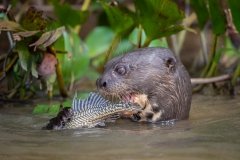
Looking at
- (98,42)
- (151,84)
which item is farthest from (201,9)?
(98,42)

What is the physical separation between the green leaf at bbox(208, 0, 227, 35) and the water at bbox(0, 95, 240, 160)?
0.83 metres

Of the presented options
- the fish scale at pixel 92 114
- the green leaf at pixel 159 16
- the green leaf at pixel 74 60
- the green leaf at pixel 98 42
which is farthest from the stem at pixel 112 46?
the green leaf at pixel 98 42

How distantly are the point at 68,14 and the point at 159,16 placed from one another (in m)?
1.25

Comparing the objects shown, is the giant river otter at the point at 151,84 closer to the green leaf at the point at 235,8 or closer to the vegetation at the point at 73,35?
the vegetation at the point at 73,35

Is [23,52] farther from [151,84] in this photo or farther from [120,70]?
[151,84]

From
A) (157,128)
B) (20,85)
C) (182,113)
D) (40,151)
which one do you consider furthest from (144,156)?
(20,85)

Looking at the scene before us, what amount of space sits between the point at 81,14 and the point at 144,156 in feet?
8.25

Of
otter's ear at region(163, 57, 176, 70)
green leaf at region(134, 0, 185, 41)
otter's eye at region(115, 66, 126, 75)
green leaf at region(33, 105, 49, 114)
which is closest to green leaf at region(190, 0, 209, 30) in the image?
green leaf at region(134, 0, 185, 41)

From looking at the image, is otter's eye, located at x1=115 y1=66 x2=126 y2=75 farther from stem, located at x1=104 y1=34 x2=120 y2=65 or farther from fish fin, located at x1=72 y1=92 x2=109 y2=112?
stem, located at x1=104 y1=34 x2=120 y2=65

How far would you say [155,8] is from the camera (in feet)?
11.7

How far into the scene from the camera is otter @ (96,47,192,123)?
10.3 feet

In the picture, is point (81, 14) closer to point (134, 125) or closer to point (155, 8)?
point (155, 8)

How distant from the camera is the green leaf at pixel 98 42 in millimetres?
6066

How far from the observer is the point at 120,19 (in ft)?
13.7
